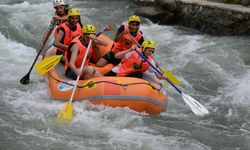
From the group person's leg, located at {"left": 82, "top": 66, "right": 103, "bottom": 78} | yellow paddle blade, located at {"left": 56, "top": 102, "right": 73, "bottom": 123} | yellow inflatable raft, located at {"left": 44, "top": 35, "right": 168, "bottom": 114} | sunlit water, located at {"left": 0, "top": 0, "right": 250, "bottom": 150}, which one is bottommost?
sunlit water, located at {"left": 0, "top": 0, "right": 250, "bottom": 150}

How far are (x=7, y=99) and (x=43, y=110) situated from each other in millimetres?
778

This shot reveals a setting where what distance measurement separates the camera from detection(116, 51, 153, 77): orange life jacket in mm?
6090

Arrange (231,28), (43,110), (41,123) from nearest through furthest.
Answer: (41,123)
(43,110)
(231,28)

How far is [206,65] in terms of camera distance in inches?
328

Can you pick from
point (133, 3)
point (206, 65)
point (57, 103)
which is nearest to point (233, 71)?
point (206, 65)

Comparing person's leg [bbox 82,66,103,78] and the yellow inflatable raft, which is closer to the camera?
the yellow inflatable raft

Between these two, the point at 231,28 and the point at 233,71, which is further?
the point at 231,28

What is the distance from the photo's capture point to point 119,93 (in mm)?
5656

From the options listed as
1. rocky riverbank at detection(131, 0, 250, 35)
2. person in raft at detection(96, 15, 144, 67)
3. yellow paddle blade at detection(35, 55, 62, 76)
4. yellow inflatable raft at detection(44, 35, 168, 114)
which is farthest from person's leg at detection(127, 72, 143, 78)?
rocky riverbank at detection(131, 0, 250, 35)

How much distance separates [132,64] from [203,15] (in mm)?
5044

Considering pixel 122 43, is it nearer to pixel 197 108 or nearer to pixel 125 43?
pixel 125 43

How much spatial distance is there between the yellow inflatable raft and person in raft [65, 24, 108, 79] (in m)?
0.18

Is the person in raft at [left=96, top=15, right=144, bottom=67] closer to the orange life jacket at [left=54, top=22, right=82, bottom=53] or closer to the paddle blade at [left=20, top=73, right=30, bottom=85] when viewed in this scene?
the orange life jacket at [left=54, top=22, right=82, bottom=53]

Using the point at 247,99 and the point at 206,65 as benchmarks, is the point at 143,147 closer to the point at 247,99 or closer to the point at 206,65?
the point at 247,99
